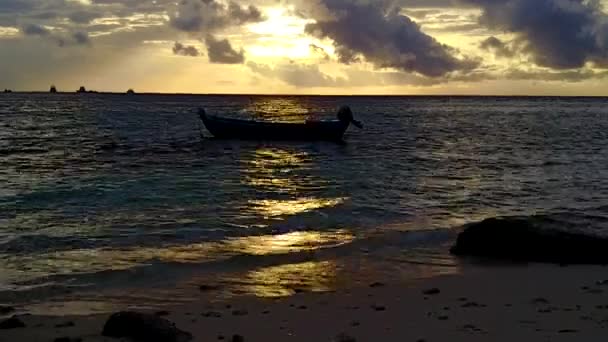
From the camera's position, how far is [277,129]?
49.1 metres

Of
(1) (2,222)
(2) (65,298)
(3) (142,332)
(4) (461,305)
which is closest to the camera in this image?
(3) (142,332)

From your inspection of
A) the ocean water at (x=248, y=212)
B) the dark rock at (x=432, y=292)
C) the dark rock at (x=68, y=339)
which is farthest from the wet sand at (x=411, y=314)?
the ocean water at (x=248, y=212)

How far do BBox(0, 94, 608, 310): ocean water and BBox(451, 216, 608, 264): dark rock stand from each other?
20.8 inches

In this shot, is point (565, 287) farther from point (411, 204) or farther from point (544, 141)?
point (544, 141)

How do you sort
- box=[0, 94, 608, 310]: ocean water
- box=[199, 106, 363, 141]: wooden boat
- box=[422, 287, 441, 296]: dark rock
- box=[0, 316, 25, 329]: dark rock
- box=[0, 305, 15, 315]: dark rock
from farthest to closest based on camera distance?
box=[199, 106, 363, 141]: wooden boat → box=[0, 94, 608, 310]: ocean water → box=[422, 287, 441, 296]: dark rock → box=[0, 305, 15, 315]: dark rock → box=[0, 316, 25, 329]: dark rock

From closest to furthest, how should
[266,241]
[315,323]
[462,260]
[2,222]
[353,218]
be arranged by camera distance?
[315,323]
[462,260]
[266,241]
[2,222]
[353,218]

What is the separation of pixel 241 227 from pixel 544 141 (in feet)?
131

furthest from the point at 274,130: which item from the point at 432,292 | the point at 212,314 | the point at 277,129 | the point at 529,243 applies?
the point at 212,314

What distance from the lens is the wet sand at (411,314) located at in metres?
7.85

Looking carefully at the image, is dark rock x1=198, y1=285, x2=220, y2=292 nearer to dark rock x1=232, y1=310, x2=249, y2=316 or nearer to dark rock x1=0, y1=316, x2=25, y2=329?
dark rock x1=232, y1=310, x2=249, y2=316

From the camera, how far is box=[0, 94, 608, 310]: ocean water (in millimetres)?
11805

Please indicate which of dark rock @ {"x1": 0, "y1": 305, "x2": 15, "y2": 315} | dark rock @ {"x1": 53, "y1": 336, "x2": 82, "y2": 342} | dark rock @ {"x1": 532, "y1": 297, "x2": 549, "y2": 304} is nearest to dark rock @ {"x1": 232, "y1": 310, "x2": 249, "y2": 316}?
dark rock @ {"x1": 53, "y1": 336, "x2": 82, "y2": 342}

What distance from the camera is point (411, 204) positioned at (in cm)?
2047

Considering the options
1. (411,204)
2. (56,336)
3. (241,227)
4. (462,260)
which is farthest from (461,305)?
(411,204)
